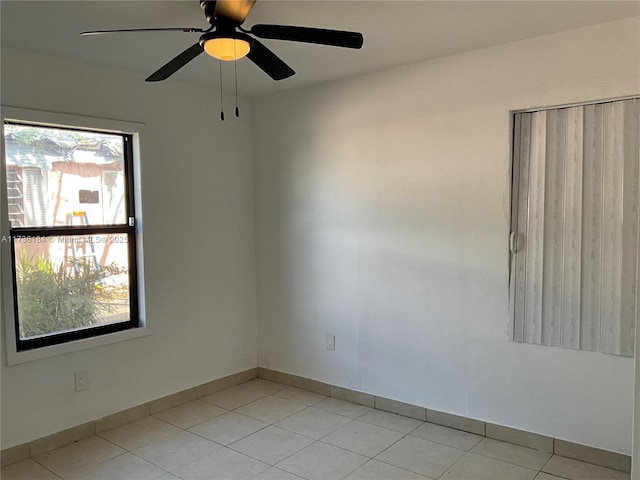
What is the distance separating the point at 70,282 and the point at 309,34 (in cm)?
230

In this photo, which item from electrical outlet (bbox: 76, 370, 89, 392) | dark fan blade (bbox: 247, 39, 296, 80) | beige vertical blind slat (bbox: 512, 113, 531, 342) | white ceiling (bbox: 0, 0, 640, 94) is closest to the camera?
dark fan blade (bbox: 247, 39, 296, 80)

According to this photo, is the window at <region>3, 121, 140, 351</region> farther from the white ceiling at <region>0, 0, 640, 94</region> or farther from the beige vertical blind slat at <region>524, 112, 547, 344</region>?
the beige vertical blind slat at <region>524, 112, 547, 344</region>

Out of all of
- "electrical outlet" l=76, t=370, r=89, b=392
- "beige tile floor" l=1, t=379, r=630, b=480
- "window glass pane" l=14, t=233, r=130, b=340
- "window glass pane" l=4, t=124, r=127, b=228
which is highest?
"window glass pane" l=4, t=124, r=127, b=228

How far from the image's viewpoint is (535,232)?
289cm

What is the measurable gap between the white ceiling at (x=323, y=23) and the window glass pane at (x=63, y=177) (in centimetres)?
52

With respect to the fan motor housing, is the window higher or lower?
lower

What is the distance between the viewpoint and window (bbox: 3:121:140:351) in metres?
2.94

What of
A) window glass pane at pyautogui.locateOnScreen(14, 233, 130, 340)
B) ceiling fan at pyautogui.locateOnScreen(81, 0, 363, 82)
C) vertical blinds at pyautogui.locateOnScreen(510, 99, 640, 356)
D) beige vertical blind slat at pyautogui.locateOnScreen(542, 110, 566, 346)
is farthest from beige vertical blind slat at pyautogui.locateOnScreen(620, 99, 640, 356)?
window glass pane at pyautogui.locateOnScreen(14, 233, 130, 340)

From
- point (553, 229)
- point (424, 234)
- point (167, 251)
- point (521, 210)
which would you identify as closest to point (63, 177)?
point (167, 251)

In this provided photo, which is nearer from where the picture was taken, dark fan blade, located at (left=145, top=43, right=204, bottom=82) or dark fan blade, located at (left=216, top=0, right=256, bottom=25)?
dark fan blade, located at (left=216, top=0, right=256, bottom=25)

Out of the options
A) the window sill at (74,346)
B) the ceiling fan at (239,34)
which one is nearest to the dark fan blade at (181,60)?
the ceiling fan at (239,34)

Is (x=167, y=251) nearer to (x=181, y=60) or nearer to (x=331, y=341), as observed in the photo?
(x=331, y=341)

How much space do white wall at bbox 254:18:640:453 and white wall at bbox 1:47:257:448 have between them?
0.84 feet

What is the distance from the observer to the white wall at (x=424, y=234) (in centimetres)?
276
